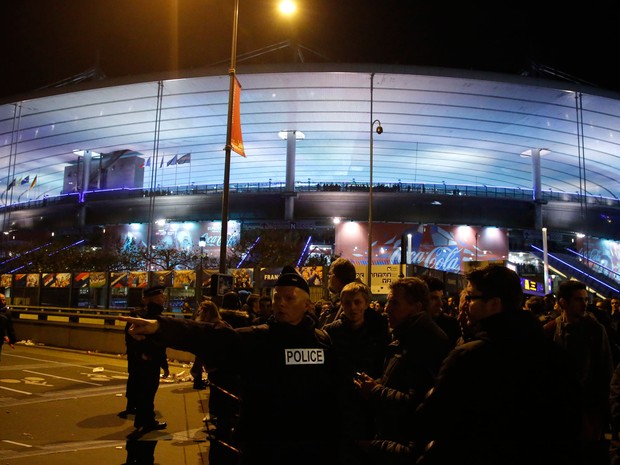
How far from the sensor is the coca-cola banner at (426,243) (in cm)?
4634

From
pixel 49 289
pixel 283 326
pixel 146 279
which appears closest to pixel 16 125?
pixel 49 289

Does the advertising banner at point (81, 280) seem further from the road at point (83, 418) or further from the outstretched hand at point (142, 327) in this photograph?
the outstretched hand at point (142, 327)

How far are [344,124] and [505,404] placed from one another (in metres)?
45.1

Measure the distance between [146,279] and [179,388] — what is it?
10.2m

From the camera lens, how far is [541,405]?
2035 mm

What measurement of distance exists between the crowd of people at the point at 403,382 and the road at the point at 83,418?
3394 mm

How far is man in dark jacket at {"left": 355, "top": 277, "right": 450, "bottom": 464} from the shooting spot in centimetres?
297

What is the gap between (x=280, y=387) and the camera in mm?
2770

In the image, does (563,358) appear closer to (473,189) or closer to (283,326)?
(283,326)

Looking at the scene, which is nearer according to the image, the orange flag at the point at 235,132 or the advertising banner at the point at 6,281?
the orange flag at the point at 235,132

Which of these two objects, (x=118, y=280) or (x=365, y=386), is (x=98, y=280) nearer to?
(x=118, y=280)

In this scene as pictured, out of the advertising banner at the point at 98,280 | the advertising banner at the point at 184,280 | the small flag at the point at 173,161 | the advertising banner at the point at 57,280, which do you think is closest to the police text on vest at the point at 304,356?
the advertising banner at the point at 184,280

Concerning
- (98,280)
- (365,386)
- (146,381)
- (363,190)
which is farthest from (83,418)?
(363,190)

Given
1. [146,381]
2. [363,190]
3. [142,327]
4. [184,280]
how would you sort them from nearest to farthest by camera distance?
[142,327], [146,381], [184,280], [363,190]
